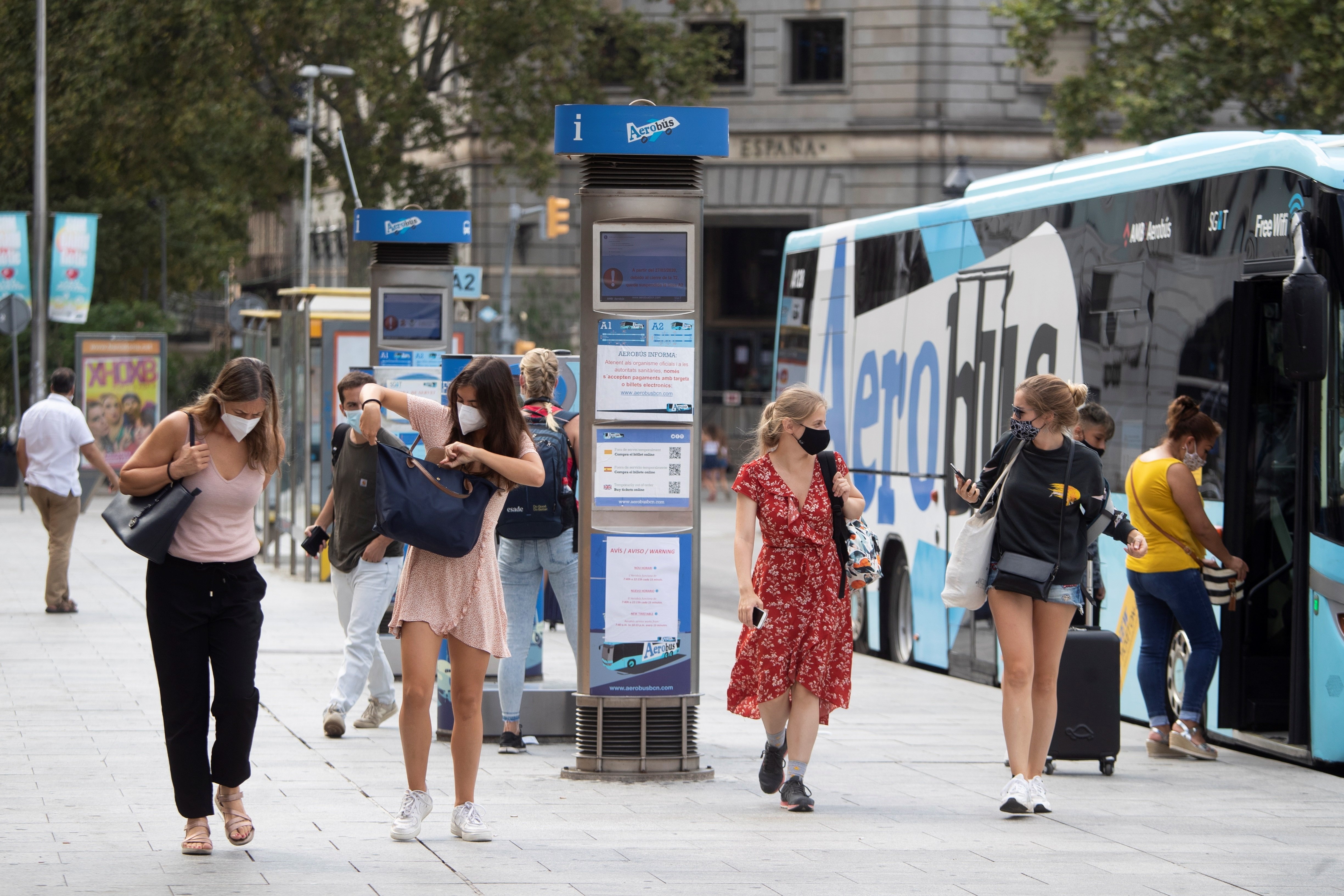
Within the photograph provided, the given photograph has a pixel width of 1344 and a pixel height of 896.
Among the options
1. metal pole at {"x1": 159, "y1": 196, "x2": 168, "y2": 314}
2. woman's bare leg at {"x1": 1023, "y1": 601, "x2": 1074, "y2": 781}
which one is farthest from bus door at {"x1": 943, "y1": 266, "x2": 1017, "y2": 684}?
metal pole at {"x1": 159, "y1": 196, "x2": 168, "y2": 314}

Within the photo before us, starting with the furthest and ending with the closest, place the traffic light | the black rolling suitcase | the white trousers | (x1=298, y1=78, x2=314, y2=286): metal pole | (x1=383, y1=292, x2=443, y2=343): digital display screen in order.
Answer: the traffic light
(x1=298, y1=78, x2=314, y2=286): metal pole
(x1=383, y1=292, x2=443, y2=343): digital display screen
the white trousers
the black rolling suitcase

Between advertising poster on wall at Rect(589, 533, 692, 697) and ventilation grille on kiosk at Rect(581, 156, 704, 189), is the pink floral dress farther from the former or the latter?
ventilation grille on kiosk at Rect(581, 156, 704, 189)

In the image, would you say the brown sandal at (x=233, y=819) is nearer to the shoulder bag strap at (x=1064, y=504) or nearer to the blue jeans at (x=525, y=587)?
the blue jeans at (x=525, y=587)

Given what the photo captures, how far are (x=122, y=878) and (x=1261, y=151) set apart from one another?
635 cm

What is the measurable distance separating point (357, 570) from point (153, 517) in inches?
129

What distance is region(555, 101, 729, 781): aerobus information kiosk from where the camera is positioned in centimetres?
834

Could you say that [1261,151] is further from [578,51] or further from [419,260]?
[578,51]

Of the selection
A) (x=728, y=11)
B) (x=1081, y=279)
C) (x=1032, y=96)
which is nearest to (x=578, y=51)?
(x=728, y=11)

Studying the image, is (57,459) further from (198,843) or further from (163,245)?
(163,245)

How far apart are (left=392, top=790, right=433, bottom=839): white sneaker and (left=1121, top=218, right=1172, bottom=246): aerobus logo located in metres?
5.45

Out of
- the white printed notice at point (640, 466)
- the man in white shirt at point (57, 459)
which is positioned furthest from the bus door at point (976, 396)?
the man in white shirt at point (57, 459)

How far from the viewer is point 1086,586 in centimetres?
889

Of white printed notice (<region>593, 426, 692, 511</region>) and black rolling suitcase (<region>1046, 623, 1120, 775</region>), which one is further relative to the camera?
black rolling suitcase (<region>1046, 623, 1120, 775</region>)

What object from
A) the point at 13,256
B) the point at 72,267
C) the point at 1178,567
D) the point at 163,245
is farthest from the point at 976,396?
the point at 163,245
